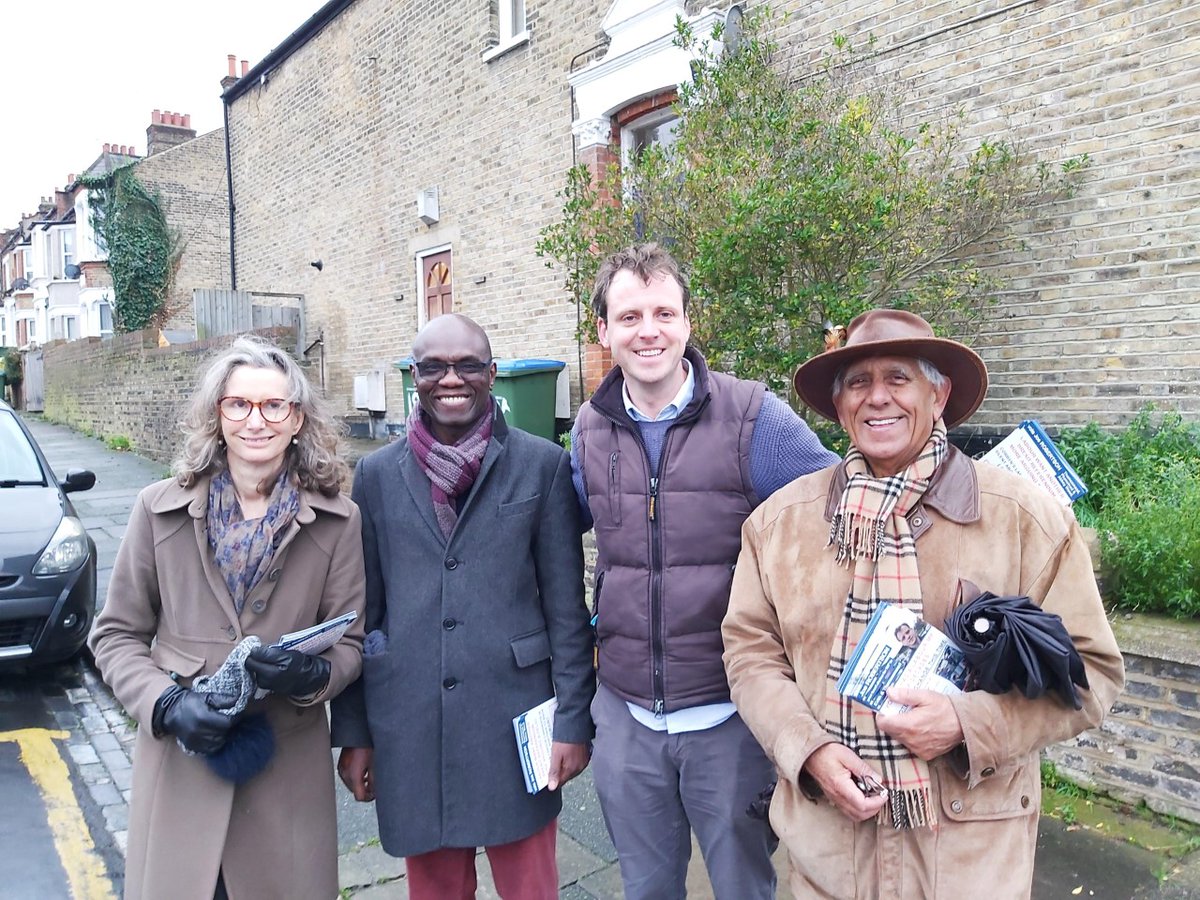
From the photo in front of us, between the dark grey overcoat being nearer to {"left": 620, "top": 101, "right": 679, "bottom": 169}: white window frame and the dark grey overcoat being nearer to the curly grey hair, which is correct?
the curly grey hair

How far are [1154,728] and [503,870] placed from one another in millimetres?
2589

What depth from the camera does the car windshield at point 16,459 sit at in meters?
5.78

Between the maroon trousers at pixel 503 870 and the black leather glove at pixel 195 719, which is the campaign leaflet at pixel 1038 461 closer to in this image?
the maroon trousers at pixel 503 870

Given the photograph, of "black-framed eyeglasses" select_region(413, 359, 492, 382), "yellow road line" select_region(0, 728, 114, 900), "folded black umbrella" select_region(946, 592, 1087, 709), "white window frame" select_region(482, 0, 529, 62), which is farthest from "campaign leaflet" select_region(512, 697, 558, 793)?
"white window frame" select_region(482, 0, 529, 62)

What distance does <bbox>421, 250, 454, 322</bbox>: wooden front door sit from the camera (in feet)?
37.0

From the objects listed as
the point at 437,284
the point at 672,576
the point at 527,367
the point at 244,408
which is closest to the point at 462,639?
the point at 672,576

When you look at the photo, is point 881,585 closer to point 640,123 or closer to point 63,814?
point 63,814

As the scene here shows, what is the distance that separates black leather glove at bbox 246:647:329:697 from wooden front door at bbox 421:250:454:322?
941cm

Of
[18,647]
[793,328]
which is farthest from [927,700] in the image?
[18,647]

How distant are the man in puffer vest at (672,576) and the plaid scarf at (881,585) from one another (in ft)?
1.33

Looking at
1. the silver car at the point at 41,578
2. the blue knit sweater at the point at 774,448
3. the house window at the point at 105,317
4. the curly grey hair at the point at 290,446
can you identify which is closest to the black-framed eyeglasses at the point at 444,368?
the curly grey hair at the point at 290,446

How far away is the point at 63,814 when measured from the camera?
380 cm

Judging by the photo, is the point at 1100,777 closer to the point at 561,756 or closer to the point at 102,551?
the point at 561,756

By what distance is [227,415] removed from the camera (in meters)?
2.25
